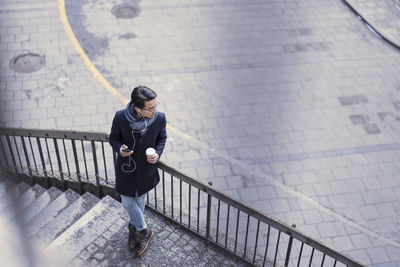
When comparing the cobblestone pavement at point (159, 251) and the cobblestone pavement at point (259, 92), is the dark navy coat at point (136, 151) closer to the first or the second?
the cobblestone pavement at point (159, 251)

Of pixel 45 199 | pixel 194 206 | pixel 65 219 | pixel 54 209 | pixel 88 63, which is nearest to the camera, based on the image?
pixel 65 219

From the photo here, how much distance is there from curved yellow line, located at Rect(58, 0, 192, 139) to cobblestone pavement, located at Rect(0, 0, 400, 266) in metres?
0.06

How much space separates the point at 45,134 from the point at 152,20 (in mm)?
7147

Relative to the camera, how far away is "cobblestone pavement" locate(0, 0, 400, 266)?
8016mm

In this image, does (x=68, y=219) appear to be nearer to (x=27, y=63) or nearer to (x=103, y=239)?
(x=103, y=239)

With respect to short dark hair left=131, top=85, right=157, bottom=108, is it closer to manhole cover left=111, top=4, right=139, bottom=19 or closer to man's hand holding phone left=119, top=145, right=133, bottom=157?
man's hand holding phone left=119, top=145, right=133, bottom=157

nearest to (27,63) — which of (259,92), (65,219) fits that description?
(259,92)

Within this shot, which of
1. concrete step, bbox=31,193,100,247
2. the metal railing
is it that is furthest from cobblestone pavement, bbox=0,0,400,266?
concrete step, bbox=31,193,100,247

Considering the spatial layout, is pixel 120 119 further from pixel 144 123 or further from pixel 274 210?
pixel 274 210

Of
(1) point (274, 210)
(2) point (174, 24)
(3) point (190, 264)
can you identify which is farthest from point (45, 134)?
(2) point (174, 24)

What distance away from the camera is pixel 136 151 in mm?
4715

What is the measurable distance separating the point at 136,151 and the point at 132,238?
46.4 inches

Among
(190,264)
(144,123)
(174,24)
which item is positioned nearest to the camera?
(144,123)

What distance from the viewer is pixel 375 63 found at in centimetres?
1113
